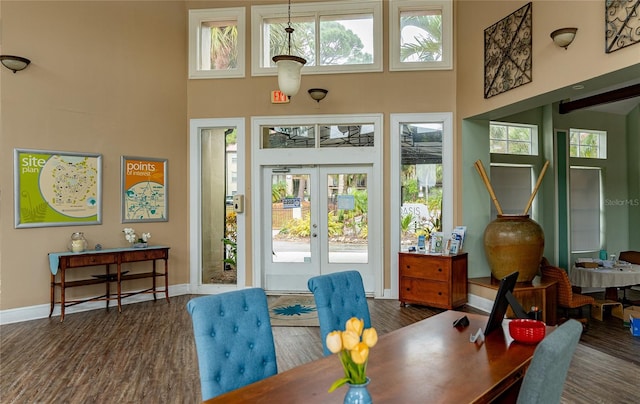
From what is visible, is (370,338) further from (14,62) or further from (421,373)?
(14,62)

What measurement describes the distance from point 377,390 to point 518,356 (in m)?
0.75

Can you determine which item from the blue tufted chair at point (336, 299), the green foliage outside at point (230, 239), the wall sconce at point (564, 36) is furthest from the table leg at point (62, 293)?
the wall sconce at point (564, 36)

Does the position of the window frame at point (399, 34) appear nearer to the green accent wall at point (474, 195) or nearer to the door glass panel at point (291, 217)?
the green accent wall at point (474, 195)

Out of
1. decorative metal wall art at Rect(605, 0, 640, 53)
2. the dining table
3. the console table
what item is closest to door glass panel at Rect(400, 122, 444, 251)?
the dining table

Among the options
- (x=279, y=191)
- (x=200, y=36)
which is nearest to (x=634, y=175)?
(x=279, y=191)

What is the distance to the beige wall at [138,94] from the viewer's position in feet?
15.5

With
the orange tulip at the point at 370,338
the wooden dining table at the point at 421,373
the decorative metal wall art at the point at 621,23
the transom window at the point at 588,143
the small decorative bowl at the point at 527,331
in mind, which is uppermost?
the decorative metal wall art at the point at 621,23

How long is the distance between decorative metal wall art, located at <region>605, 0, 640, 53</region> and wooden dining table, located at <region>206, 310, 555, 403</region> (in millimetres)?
2678

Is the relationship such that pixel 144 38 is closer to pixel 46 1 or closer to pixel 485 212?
pixel 46 1

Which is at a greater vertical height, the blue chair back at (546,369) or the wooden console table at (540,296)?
the blue chair back at (546,369)

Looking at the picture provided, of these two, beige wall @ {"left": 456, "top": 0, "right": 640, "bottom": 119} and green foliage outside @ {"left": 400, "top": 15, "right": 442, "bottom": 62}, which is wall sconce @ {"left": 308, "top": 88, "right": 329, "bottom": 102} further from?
beige wall @ {"left": 456, "top": 0, "right": 640, "bottom": 119}

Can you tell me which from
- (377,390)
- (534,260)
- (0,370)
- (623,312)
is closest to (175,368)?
(0,370)

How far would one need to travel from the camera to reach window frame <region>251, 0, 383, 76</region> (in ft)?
19.1

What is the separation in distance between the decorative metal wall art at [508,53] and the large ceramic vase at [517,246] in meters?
1.64
